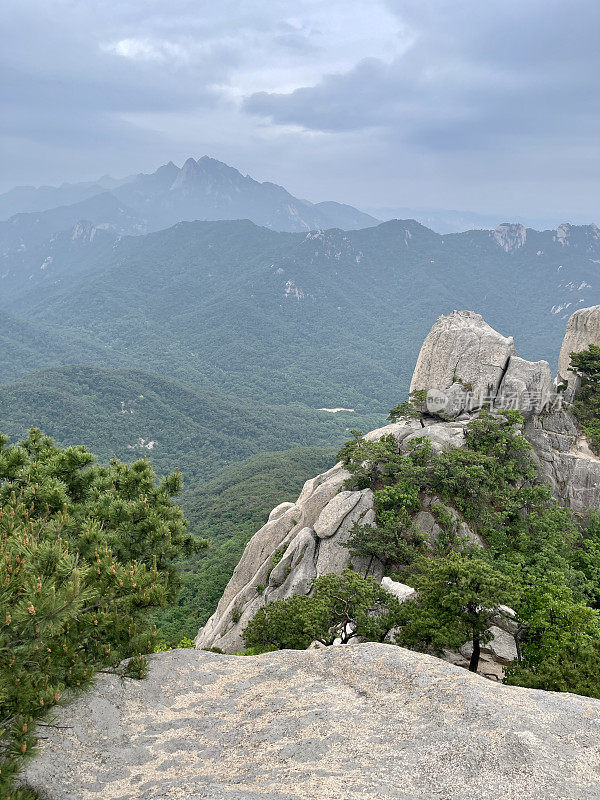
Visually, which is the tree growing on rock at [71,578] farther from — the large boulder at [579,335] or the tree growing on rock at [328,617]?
the large boulder at [579,335]

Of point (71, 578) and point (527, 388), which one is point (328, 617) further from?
point (527, 388)

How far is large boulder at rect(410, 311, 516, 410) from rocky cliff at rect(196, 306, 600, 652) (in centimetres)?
8

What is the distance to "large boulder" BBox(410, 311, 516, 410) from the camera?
36031 mm

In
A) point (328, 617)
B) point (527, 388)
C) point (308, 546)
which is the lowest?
point (308, 546)

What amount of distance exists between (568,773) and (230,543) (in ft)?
180

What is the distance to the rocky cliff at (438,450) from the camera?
25.4 m

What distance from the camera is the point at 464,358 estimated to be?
37.5 metres

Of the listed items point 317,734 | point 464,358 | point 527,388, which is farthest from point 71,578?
point 464,358

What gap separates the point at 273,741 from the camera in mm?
8375

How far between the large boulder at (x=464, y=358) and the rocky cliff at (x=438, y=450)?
0.08 metres

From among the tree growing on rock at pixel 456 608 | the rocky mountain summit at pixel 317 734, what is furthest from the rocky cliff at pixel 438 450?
the rocky mountain summit at pixel 317 734

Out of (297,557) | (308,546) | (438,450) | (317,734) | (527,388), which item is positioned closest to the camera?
(317,734)

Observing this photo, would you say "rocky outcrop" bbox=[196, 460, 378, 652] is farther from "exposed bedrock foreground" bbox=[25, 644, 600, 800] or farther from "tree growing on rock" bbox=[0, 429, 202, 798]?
"exposed bedrock foreground" bbox=[25, 644, 600, 800]

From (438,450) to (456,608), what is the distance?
46.2ft
